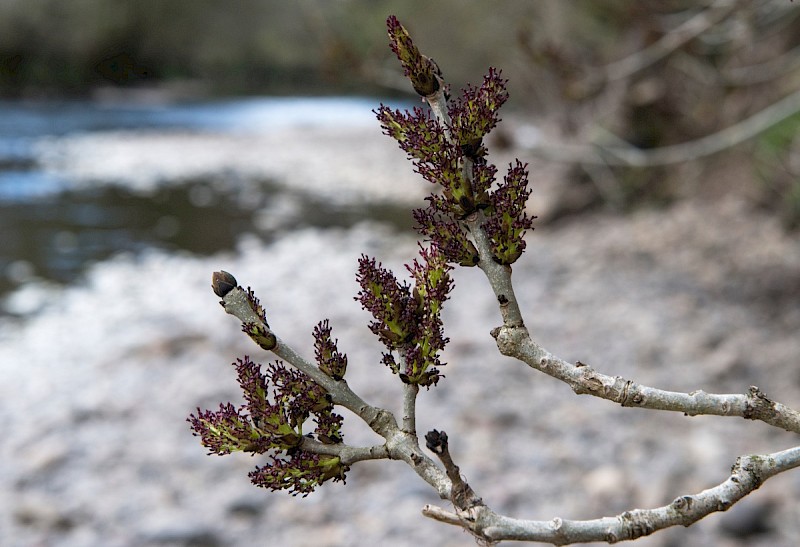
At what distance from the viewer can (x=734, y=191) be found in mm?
12391

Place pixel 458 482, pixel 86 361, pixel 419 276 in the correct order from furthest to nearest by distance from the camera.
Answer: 1. pixel 86 361
2. pixel 419 276
3. pixel 458 482

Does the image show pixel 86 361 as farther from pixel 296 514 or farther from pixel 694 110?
pixel 694 110

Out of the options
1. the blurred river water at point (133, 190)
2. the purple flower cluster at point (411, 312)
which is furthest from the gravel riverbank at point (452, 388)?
the purple flower cluster at point (411, 312)

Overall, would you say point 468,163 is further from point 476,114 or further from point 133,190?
point 133,190

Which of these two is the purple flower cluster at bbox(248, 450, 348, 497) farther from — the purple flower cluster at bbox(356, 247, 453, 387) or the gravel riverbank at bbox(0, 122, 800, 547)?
the gravel riverbank at bbox(0, 122, 800, 547)

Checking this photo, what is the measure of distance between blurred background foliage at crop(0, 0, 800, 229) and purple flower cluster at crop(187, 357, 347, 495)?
43cm

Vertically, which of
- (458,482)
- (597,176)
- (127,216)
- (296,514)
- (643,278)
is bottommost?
(458,482)

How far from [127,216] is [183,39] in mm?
32720

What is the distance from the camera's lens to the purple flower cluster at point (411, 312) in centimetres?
83

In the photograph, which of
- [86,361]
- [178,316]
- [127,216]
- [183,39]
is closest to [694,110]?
[178,316]

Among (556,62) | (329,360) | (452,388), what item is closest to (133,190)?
(452,388)

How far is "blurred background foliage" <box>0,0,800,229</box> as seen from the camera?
210 inches

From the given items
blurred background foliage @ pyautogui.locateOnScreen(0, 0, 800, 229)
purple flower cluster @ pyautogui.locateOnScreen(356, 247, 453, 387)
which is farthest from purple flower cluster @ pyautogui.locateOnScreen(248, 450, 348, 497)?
blurred background foliage @ pyautogui.locateOnScreen(0, 0, 800, 229)

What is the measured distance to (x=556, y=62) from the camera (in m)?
4.47
